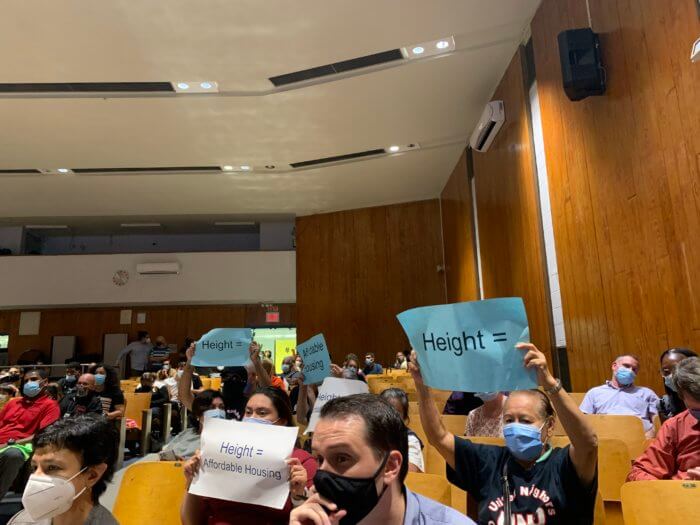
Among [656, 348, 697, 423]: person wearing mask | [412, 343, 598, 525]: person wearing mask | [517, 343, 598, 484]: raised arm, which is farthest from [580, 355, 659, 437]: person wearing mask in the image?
[517, 343, 598, 484]: raised arm

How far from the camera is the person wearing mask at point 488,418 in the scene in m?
2.89

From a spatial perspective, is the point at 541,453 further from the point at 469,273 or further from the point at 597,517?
the point at 469,273

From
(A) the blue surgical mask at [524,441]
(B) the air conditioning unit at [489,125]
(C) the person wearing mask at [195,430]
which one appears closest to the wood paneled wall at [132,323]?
(B) the air conditioning unit at [489,125]

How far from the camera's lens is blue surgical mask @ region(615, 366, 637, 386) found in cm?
373

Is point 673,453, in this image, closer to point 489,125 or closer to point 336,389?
point 336,389

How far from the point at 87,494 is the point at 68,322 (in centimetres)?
1324

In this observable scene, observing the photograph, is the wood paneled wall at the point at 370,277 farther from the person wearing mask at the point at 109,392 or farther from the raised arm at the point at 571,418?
the raised arm at the point at 571,418

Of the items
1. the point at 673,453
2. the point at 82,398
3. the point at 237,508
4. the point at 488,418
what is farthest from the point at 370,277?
the point at 237,508

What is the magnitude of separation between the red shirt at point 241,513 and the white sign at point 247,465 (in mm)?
101

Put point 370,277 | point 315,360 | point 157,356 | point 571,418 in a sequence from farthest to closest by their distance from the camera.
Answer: point 157,356 → point 370,277 → point 315,360 → point 571,418

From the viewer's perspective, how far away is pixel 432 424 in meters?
1.91

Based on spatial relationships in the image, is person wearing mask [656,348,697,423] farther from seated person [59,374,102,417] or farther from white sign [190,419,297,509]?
seated person [59,374,102,417]

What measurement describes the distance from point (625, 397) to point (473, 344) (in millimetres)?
2479

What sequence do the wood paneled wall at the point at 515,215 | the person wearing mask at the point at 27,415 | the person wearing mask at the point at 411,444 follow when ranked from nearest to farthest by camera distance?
1. the person wearing mask at the point at 411,444
2. the person wearing mask at the point at 27,415
3. the wood paneled wall at the point at 515,215
